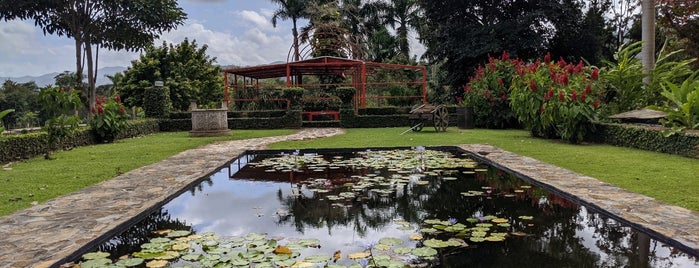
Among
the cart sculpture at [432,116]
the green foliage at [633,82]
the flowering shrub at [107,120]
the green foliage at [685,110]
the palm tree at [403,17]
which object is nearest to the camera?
the green foliage at [685,110]

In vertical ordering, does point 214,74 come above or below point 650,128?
above

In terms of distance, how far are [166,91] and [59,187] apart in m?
11.1

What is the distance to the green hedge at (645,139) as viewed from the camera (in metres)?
6.36

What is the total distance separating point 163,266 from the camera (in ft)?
8.67

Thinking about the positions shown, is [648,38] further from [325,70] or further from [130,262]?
[325,70]

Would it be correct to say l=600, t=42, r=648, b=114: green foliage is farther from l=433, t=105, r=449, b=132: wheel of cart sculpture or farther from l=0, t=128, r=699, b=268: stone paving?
l=0, t=128, r=699, b=268: stone paving

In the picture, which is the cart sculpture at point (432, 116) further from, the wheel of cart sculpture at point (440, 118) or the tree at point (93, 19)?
the tree at point (93, 19)

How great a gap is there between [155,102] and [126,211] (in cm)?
1220

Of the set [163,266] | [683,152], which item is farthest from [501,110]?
[163,266]

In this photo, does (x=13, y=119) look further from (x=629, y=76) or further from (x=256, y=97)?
(x=629, y=76)

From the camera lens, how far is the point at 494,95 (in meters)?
12.7

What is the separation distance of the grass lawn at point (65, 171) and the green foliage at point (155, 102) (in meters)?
6.19

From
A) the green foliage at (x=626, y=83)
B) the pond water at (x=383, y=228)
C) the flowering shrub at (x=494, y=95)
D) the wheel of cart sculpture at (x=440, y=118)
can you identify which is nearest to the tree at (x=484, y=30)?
the flowering shrub at (x=494, y=95)

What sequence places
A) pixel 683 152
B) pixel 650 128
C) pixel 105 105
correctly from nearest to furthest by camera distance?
pixel 683 152
pixel 650 128
pixel 105 105
